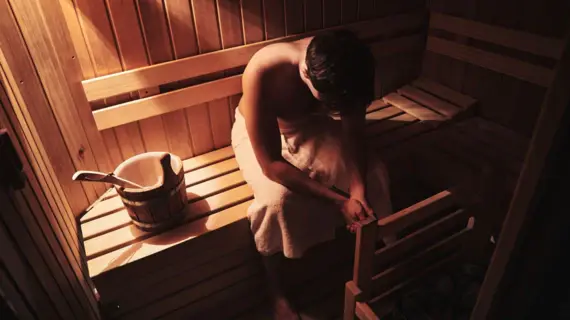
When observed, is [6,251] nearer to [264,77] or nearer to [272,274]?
[264,77]

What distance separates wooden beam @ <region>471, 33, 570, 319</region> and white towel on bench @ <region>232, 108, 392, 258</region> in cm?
122

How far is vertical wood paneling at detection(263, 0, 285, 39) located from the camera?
8.06 feet

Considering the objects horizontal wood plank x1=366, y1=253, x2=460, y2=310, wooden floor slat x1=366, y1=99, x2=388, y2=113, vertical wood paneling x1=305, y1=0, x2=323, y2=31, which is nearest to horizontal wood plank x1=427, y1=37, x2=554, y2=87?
wooden floor slat x1=366, y1=99, x2=388, y2=113

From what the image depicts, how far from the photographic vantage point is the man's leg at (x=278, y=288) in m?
2.22

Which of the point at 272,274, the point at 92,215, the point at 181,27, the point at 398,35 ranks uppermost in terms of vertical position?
the point at 181,27

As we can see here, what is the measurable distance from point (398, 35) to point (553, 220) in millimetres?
2557

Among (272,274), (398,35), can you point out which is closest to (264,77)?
(272,274)

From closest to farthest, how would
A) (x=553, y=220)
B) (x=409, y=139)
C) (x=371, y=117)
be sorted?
1. (x=553, y=220)
2. (x=409, y=139)
3. (x=371, y=117)

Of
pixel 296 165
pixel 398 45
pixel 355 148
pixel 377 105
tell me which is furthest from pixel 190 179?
pixel 398 45

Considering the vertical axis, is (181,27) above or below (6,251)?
above

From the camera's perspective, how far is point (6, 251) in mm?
1012

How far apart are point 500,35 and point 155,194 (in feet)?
7.35

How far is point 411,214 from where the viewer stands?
1.55 meters

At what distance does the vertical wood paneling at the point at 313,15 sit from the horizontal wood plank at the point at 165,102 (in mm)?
565
